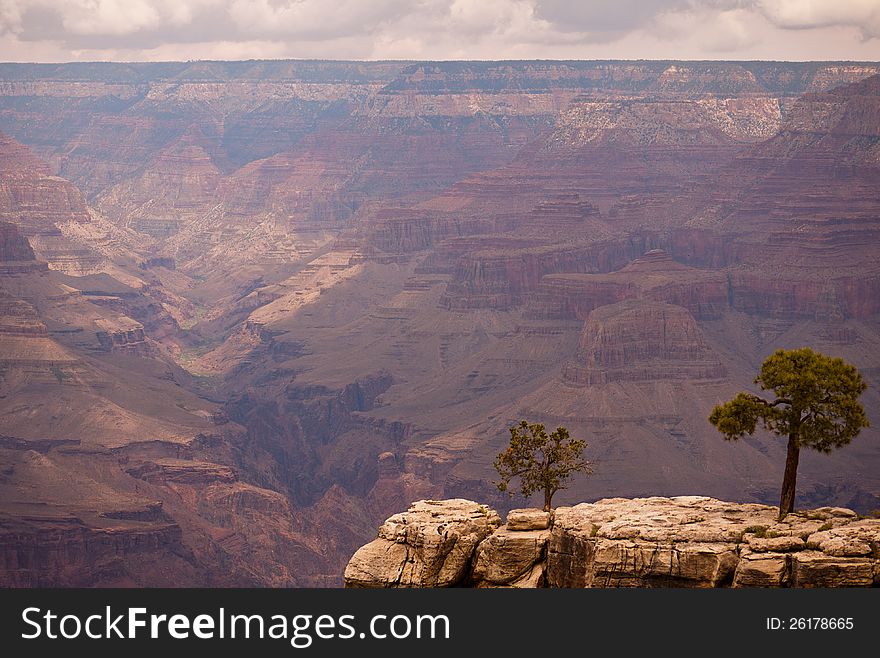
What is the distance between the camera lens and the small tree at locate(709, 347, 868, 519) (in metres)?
64.4

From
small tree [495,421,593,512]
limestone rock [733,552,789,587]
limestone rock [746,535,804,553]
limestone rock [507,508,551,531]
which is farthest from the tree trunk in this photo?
small tree [495,421,593,512]

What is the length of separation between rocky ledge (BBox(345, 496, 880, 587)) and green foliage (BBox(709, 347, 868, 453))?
3243mm

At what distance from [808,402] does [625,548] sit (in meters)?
10.5

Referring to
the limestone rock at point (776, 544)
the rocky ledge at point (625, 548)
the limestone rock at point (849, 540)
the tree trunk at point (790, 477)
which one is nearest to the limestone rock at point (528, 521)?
the rocky ledge at point (625, 548)

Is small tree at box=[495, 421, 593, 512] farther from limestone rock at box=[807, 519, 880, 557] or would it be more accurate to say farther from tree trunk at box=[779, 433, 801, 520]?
limestone rock at box=[807, 519, 880, 557]

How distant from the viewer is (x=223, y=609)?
166 feet

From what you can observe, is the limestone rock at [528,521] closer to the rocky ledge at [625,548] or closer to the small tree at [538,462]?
the rocky ledge at [625,548]

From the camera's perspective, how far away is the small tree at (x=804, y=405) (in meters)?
64.4

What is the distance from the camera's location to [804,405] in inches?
2547

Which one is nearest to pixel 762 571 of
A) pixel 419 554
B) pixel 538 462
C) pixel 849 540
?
pixel 849 540

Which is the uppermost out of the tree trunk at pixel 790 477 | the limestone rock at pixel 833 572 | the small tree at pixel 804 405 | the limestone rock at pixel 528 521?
the small tree at pixel 804 405

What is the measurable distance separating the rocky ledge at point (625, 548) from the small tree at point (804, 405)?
2.98m

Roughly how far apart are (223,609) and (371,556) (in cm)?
1147

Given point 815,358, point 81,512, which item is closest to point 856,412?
point 815,358
